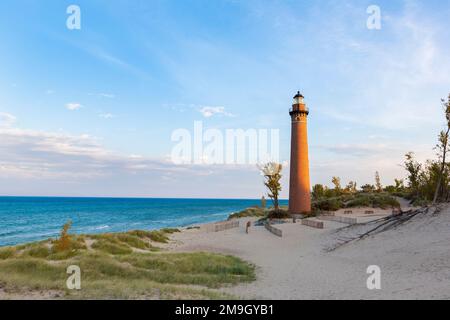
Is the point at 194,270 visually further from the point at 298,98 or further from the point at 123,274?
the point at 298,98

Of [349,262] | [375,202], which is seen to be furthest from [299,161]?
[349,262]

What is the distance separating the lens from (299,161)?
120ft

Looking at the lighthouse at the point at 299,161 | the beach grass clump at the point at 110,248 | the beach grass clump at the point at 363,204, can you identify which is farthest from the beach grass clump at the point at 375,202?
the beach grass clump at the point at 110,248

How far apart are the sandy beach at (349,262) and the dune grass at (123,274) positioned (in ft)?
4.76

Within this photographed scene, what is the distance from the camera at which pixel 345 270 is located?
14008 millimetres

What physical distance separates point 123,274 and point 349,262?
11.3 meters

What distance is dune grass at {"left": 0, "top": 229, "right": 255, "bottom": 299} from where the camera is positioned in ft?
30.8

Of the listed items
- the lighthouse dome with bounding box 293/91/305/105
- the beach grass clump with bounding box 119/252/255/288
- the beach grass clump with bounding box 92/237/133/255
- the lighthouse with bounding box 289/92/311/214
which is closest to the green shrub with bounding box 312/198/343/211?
the lighthouse with bounding box 289/92/311/214

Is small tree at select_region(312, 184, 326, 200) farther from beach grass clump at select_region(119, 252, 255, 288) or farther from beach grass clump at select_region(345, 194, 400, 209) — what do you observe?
beach grass clump at select_region(119, 252, 255, 288)

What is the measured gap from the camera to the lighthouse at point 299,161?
3669 cm

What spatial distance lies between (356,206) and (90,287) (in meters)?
40.7

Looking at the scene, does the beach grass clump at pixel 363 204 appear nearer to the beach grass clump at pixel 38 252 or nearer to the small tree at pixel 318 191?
the small tree at pixel 318 191
